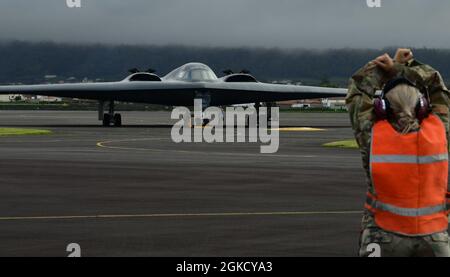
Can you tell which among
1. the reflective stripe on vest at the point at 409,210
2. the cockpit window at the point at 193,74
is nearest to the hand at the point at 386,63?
the reflective stripe on vest at the point at 409,210

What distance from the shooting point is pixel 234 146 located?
4091 cm

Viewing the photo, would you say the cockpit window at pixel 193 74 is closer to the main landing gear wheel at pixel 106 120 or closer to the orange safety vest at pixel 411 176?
the main landing gear wheel at pixel 106 120

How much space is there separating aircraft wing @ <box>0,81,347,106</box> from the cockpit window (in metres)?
0.76

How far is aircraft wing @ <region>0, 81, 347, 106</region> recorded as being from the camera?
65438mm

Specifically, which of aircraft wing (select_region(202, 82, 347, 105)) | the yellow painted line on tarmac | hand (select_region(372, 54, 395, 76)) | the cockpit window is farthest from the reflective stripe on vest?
the cockpit window

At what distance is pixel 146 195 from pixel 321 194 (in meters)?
3.49

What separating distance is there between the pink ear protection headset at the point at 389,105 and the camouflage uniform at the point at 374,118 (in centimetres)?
10

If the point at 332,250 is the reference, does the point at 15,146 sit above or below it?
below

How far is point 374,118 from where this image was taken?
688 centimetres

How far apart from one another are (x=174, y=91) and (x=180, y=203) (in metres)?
48.5

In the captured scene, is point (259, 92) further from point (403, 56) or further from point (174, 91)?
point (403, 56)

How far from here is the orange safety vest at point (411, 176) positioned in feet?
21.9

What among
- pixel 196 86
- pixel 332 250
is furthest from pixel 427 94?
pixel 196 86
